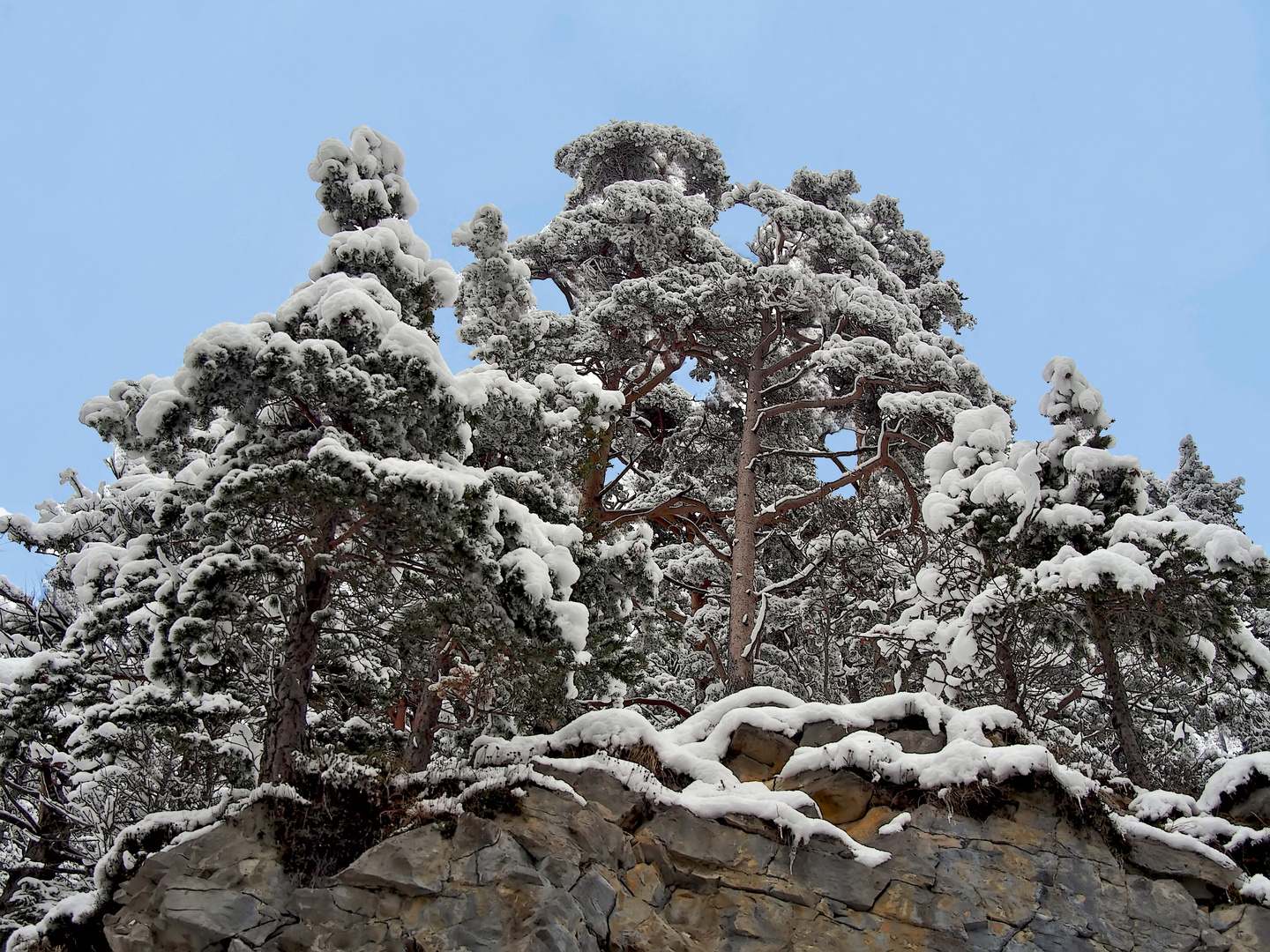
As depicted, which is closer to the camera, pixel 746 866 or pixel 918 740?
pixel 746 866

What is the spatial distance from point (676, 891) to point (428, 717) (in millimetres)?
3541

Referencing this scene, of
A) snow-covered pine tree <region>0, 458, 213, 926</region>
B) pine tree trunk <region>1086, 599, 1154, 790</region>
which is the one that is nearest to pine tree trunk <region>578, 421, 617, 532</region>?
snow-covered pine tree <region>0, 458, 213, 926</region>

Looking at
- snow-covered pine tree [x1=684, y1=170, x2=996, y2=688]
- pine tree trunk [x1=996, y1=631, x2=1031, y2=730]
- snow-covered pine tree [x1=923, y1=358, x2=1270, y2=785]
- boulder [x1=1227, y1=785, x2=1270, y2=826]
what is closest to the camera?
boulder [x1=1227, y1=785, x2=1270, y2=826]

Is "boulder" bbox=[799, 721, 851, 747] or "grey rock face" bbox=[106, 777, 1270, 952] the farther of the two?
"boulder" bbox=[799, 721, 851, 747]

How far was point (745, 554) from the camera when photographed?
15398 millimetres

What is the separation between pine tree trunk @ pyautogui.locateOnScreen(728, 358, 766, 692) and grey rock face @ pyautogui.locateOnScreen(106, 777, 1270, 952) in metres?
5.72

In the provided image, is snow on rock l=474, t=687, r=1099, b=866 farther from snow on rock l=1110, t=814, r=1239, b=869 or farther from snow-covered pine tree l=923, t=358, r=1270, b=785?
snow-covered pine tree l=923, t=358, r=1270, b=785

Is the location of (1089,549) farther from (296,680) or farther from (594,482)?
(296,680)

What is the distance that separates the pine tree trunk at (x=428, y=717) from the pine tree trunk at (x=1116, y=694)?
7.19 metres

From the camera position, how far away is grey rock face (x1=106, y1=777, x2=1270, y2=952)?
7398 mm

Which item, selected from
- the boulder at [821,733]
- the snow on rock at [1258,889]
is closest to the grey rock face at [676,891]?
the snow on rock at [1258,889]

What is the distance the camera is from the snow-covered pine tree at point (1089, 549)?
Result: 395 inches

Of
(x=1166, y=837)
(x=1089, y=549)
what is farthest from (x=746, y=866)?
(x=1089, y=549)

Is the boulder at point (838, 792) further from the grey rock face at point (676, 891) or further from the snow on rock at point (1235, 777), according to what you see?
the snow on rock at point (1235, 777)
